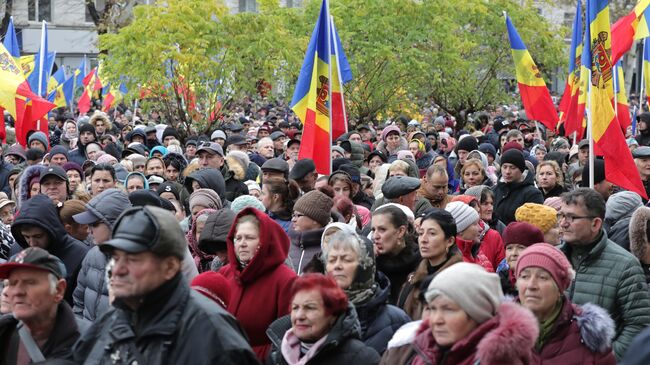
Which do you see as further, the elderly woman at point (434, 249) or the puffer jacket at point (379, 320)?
the elderly woman at point (434, 249)

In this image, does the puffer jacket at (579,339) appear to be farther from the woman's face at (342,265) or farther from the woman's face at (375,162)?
the woman's face at (375,162)

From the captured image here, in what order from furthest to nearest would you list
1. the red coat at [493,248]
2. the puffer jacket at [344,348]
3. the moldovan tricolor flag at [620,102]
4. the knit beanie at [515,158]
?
the moldovan tricolor flag at [620,102], the knit beanie at [515,158], the red coat at [493,248], the puffer jacket at [344,348]

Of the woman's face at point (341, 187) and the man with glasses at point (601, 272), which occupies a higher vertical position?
the man with glasses at point (601, 272)

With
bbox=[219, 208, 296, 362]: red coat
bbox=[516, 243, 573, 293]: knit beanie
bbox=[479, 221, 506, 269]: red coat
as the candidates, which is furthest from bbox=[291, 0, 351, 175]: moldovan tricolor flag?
bbox=[516, 243, 573, 293]: knit beanie

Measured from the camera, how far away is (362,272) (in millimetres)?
6070

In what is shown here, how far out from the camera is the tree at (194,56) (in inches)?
805

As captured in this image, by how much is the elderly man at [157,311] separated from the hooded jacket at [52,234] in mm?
3329

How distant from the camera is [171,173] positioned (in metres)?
13.2

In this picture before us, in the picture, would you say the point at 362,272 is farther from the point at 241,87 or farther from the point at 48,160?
the point at 241,87

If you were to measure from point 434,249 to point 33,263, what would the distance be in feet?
9.03

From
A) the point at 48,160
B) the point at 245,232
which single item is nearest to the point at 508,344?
the point at 245,232

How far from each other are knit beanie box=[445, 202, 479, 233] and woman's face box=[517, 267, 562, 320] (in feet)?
8.49

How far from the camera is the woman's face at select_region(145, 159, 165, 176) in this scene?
13.3m

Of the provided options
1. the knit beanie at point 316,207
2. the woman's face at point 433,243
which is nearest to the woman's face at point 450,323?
the woman's face at point 433,243
